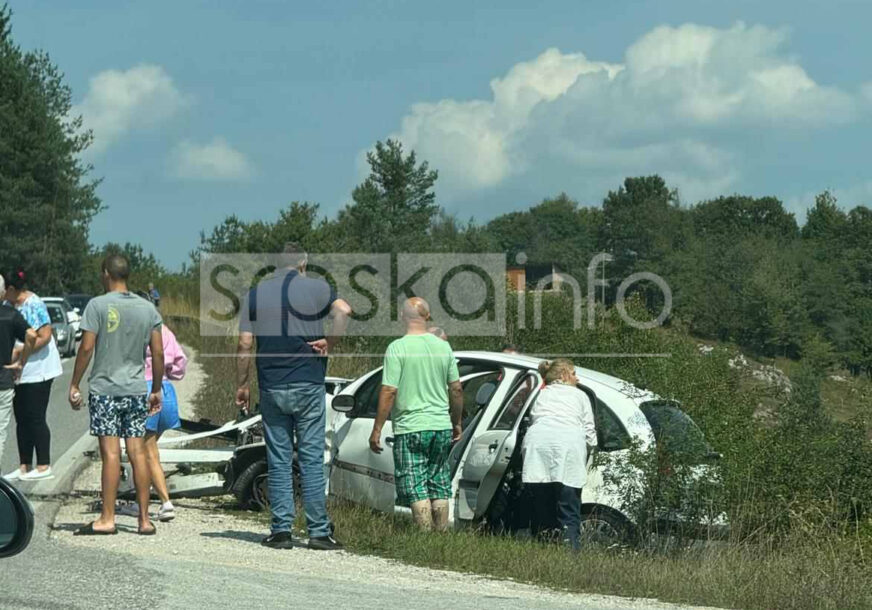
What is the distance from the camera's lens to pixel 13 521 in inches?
168

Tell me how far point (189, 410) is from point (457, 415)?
11.4 m

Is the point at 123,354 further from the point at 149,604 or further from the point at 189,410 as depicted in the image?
the point at 189,410

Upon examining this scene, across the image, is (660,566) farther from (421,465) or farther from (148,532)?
(148,532)

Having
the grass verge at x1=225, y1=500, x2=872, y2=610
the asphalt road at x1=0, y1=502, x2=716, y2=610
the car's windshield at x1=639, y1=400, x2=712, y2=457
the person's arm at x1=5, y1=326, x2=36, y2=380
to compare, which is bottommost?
the grass verge at x1=225, y1=500, x2=872, y2=610

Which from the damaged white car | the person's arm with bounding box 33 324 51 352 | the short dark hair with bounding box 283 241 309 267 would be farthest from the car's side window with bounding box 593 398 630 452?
the person's arm with bounding box 33 324 51 352

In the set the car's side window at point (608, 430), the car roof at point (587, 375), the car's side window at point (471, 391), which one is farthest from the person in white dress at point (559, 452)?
the car's side window at point (471, 391)

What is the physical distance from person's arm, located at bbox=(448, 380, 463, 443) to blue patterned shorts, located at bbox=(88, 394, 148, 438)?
2222 mm

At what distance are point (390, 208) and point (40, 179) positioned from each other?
18.1 meters

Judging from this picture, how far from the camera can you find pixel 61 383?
2722 centimetres

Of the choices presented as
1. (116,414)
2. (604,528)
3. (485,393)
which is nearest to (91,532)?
(116,414)

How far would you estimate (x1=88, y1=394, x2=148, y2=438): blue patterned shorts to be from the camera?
864 centimetres

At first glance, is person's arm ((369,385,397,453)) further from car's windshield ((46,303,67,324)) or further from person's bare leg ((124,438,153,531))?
car's windshield ((46,303,67,324))

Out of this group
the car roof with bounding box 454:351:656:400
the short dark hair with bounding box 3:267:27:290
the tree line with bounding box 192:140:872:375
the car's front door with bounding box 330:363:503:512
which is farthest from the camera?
the tree line with bounding box 192:140:872:375

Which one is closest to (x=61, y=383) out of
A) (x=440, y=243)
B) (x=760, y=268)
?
(x=440, y=243)
